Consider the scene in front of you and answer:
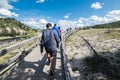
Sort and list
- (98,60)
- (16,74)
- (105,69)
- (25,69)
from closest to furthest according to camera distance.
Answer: (16,74)
(25,69)
(105,69)
(98,60)

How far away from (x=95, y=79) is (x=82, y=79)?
662mm

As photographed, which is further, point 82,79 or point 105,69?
point 105,69

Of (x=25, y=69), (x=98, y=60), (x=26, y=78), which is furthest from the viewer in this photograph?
(x=98, y=60)

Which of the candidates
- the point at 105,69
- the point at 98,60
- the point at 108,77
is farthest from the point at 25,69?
the point at 98,60

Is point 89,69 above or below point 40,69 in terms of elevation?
below

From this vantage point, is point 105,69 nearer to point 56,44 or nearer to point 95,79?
point 95,79

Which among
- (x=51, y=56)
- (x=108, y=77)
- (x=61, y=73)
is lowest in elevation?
(x=108, y=77)

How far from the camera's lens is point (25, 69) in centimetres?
945

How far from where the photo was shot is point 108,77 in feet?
38.2

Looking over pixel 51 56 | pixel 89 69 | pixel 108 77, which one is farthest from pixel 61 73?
pixel 89 69

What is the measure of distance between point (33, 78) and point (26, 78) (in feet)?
0.83

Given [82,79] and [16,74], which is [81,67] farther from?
[16,74]

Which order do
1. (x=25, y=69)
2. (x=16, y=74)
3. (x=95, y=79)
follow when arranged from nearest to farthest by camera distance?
(x=16, y=74)
(x=25, y=69)
(x=95, y=79)

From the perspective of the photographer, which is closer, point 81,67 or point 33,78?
point 33,78
